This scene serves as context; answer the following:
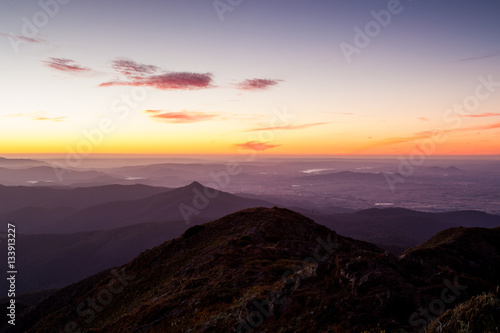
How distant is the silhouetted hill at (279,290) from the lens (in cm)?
1414

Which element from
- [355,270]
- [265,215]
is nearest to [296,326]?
[355,270]

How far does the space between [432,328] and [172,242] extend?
52.8m

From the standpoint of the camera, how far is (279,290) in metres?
18.3

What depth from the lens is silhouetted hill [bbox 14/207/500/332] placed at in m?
14.1

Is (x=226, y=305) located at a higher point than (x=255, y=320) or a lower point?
lower

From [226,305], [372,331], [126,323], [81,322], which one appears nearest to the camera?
[372,331]

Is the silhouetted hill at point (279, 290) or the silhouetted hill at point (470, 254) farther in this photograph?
the silhouetted hill at point (470, 254)

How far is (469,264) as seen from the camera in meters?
39.8

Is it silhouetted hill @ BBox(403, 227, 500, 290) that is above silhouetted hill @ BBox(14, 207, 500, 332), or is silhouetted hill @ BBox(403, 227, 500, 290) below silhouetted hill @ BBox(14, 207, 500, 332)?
below

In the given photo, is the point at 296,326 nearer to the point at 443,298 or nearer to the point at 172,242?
the point at 443,298

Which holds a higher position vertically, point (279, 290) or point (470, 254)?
point (279, 290)

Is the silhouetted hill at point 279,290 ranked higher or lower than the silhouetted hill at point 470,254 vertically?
higher

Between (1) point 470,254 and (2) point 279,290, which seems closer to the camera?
(2) point 279,290

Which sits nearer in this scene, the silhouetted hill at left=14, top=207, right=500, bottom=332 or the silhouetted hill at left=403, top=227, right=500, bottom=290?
the silhouetted hill at left=14, top=207, right=500, bottom=332
